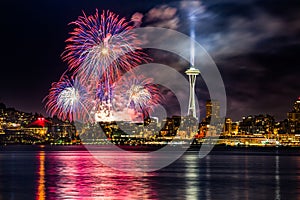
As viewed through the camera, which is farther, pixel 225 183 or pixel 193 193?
pixel 225 183

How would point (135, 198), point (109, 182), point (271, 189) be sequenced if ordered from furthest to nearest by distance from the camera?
point (109, 182)
point (271, 189)
point (135, 198)

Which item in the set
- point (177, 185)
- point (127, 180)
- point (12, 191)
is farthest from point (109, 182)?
point (12, 191)

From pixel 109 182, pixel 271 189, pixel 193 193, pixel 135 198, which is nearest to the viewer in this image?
pixel 135 198

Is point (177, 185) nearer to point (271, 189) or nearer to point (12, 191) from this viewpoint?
point (271, 189)

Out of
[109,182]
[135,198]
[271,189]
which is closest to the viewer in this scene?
[135,198]

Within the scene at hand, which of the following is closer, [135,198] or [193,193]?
[135,198]

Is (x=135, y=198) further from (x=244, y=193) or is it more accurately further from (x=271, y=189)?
(x=271, y=189)

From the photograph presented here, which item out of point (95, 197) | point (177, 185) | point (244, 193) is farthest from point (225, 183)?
point (95, 197)

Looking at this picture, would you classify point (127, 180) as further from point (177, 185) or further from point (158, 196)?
point (158, 196)
